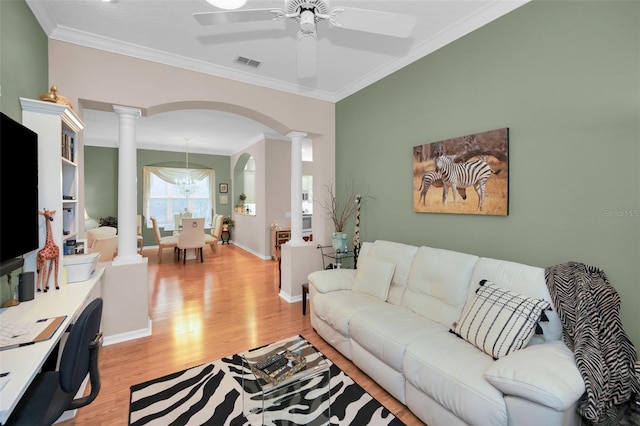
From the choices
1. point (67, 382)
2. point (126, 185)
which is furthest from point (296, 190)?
point (67, 382)

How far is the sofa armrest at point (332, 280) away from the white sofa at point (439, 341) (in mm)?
11

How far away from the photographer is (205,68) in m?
3.20

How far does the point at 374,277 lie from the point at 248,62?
8.81 ft

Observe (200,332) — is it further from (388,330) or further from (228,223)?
(228,223)

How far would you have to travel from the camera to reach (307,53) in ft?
6.51

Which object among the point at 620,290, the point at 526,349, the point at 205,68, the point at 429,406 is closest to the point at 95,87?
the point at 205,68

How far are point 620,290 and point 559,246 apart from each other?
38cm

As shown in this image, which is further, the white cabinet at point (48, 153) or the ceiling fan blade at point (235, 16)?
the white cabinet at point (48, 153)

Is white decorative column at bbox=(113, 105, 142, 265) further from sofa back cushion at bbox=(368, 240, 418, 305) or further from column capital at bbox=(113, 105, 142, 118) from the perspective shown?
sofa back cushion at bbox=(368, 240, 418, 305)

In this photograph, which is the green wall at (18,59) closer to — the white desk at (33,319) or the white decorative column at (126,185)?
the white desk at (33,319)

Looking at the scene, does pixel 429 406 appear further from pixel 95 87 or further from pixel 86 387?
pixel 95 87

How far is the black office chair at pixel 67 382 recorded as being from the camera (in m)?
1.23

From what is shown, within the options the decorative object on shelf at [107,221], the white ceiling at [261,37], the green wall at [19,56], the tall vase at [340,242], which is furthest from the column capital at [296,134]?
the decorative object on shelf at [107,221]

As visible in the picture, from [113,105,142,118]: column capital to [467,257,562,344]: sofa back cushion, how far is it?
3.52 m
